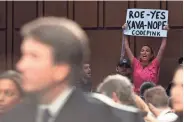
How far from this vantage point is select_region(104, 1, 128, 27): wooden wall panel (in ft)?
9.12

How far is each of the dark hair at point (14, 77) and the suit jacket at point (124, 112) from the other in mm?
147

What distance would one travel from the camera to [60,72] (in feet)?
2.96

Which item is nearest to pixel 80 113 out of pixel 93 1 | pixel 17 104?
pixel 17 104

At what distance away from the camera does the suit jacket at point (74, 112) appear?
0.93 m

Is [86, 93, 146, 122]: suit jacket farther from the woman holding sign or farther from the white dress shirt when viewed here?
the woman holding sign

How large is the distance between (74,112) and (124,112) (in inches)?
7.1

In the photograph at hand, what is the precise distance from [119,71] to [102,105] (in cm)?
133

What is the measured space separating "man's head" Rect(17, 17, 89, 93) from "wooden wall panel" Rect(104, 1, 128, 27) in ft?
6.03

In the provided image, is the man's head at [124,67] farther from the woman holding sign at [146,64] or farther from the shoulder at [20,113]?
the shoulder at [20,113]

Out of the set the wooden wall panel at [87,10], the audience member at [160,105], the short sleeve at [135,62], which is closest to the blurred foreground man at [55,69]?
the audience member at [160,105]

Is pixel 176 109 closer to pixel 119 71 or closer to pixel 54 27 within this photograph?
pixel 54 27

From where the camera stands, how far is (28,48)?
3.00 feet

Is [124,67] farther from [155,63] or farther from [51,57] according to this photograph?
[51,57]

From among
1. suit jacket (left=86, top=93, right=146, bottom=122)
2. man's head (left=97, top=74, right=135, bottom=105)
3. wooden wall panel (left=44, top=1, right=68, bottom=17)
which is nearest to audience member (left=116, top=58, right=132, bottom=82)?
wooden wall panel (left=44, top=1, right=68, bottom=17)
